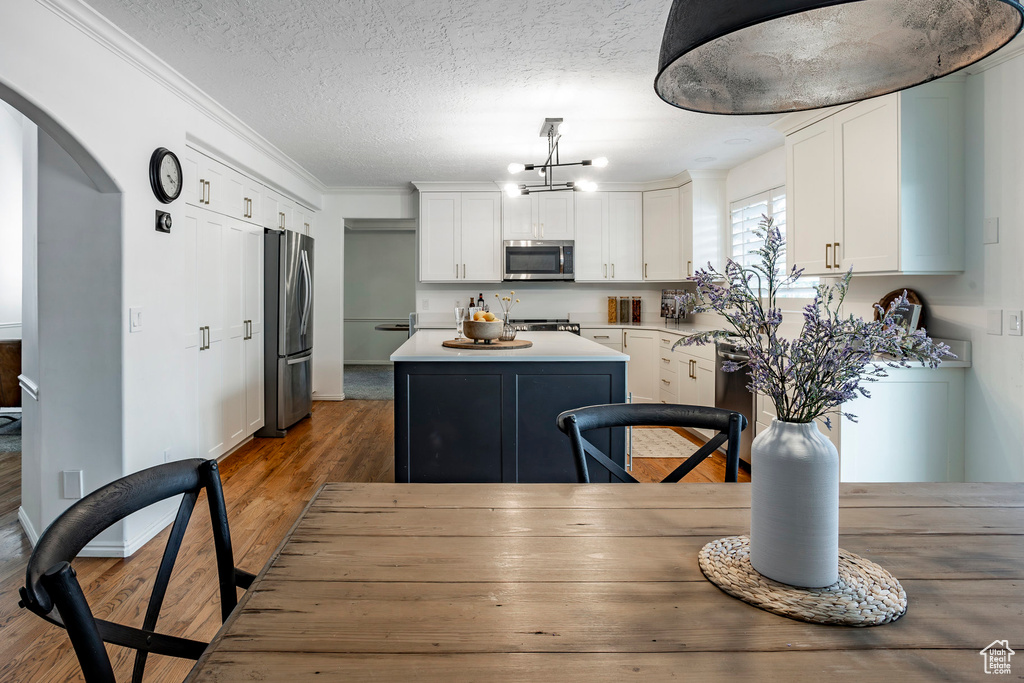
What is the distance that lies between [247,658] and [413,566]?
277 mm

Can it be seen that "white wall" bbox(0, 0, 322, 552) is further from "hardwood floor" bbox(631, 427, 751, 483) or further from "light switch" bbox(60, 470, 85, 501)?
"hardwood floor" bbox(631, 427, 751, 483)

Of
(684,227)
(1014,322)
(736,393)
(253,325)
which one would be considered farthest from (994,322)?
(253,325)

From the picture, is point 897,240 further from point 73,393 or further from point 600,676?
point 73,393

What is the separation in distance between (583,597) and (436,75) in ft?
9.56

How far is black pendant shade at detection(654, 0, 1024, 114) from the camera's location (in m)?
0.78

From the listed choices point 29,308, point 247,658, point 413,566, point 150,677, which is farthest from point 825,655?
point 29,308

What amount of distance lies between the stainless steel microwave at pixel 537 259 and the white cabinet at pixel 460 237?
0.14 m

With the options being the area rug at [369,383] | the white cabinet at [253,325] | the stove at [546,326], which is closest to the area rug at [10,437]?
the white cabinet at [253,325]

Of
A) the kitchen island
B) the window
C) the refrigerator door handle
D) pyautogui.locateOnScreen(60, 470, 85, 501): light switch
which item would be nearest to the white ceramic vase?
the kitchen island

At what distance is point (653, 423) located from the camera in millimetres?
1495

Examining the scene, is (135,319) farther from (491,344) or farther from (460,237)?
(460,237)

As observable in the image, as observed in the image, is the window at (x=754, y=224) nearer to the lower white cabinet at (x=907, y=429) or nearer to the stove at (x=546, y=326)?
the lower white cabinet at (x=907, y=429)

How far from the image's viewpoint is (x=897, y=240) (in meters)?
2.69

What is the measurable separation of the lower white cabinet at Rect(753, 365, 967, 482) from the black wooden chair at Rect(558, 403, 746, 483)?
1.41 meters
